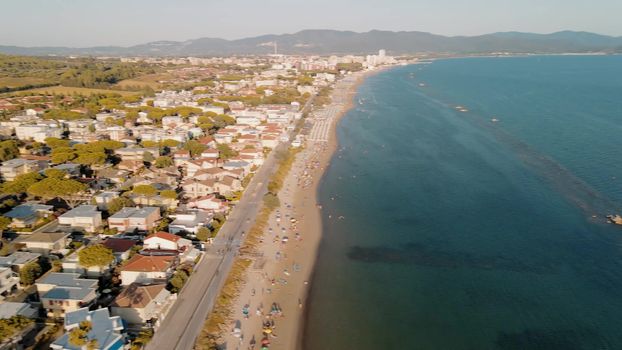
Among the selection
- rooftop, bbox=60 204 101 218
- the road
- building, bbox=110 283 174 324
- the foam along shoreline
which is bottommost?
the foam along shoreline

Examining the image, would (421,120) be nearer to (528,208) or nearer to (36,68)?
(528,208)

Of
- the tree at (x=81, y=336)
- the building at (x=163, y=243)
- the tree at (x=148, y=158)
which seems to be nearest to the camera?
the tree at (x=81, y=336)

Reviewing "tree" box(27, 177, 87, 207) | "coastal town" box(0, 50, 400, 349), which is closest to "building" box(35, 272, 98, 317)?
"coastal town" box(0, 50, 400, 349)

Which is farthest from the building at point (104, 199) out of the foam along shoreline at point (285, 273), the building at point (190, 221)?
the foam along shoreline at point (285, 273)

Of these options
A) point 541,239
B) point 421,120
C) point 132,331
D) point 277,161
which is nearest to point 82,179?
point 277,161

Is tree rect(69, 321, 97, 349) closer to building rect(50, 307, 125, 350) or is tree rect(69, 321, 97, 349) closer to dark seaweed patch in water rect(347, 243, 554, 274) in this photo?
building rect(50, 307, 125, 350)

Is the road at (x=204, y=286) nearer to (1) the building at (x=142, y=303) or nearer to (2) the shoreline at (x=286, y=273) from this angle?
(1) the building at (x=142, y=303)
